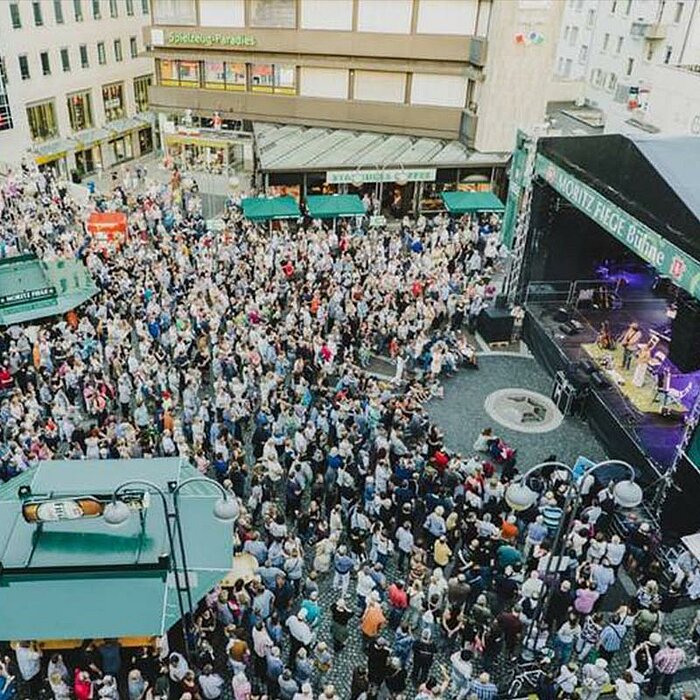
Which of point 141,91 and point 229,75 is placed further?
point 141,91

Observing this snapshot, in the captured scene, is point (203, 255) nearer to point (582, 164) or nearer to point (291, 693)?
point (582, 164)

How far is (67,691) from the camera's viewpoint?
410 inches

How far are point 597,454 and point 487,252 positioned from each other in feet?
37.1

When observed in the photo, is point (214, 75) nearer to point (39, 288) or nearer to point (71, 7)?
point (71, 7)

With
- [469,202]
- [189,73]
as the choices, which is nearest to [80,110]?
[189,73]

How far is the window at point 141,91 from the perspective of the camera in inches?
1748

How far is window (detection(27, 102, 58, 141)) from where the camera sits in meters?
36.9

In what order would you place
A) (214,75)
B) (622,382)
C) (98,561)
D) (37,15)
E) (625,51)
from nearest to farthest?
(98,561)
(622,382)
(37,15)
(214,75)
(625,51)

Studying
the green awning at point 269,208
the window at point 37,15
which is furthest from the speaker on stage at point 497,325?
the window at point 37,15

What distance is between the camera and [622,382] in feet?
64.2

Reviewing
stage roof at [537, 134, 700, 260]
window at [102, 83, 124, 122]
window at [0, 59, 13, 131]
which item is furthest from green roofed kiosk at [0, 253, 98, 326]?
window at [102, 83, 124, 122]

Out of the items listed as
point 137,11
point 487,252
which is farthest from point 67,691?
point 137,11

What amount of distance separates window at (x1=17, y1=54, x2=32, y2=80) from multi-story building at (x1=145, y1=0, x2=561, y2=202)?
6.10 meters

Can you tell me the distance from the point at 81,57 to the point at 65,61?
1.33m
